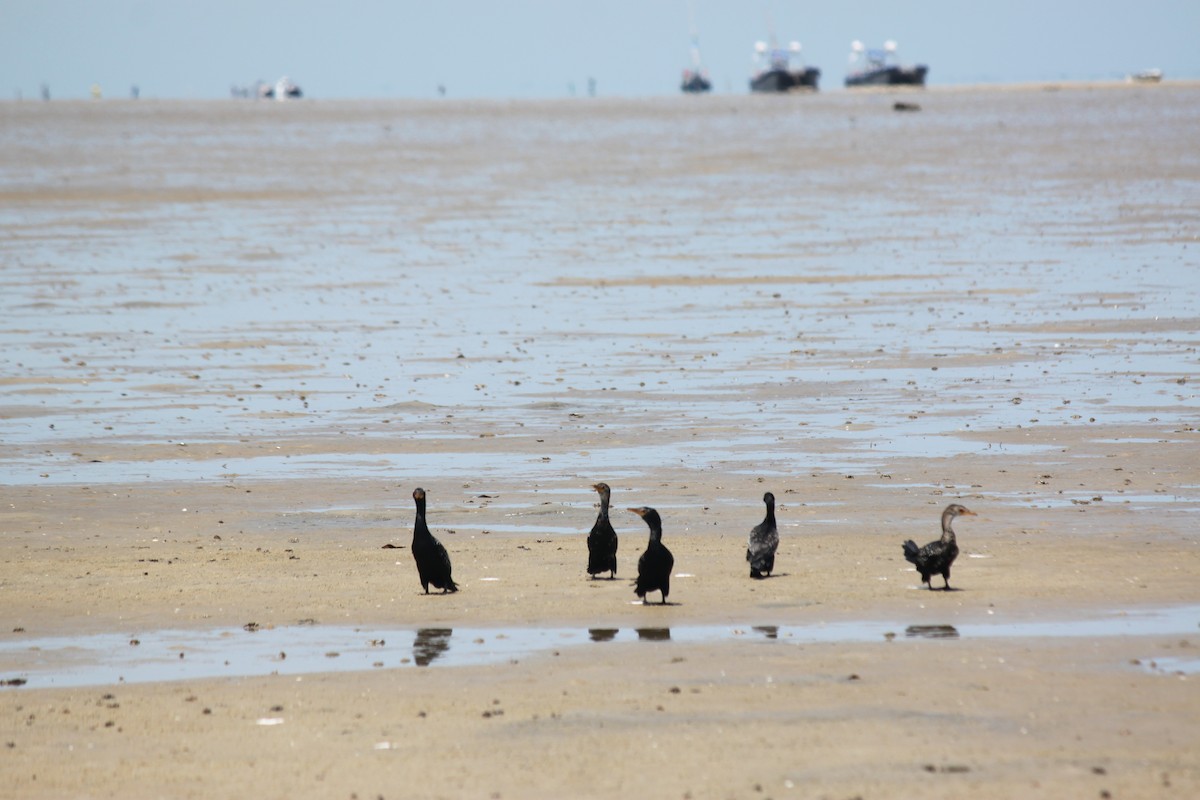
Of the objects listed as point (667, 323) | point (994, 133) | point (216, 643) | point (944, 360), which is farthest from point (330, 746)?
point (994, 133)

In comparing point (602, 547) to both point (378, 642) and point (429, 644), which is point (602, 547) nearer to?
point (429, 644)

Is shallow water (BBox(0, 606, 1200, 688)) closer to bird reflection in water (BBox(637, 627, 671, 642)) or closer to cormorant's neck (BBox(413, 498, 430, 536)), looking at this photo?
bird reflection in water (BBox(637, 627, 671, 642))

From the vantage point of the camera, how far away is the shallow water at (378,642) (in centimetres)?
1059

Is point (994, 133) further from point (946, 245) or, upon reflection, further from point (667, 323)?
point (667, 323)

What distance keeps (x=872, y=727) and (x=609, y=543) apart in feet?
12.3

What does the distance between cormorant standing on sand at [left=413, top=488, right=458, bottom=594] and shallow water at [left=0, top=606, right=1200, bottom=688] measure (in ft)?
2.45

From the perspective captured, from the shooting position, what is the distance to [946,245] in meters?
38.2

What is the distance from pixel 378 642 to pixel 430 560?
1.07 meters

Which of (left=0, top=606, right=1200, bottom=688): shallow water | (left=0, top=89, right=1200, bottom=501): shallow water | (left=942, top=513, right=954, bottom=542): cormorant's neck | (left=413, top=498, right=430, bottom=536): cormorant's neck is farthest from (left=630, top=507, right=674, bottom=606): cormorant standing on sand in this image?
(left=0, top=89, right=1200, bottom=501): shallow water

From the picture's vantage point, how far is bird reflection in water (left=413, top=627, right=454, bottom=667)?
10.7 m

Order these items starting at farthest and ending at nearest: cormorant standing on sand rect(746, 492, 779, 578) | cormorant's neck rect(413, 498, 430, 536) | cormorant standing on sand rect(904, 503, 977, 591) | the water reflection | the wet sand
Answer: cormorant standing on sand rect(746, 492, 779, 578)
cormorant's neck rect(413, 498, 430, 536)
cormorant standing on sand rect(904, 503, 977, 591)
the water reflection
the wet sand

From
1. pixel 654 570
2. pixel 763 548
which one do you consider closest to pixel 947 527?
pixel 763 548

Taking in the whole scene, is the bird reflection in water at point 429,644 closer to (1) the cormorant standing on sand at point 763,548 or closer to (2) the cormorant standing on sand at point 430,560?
(2) the cormorant standing on sand at point 430,560

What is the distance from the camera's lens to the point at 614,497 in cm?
1534
